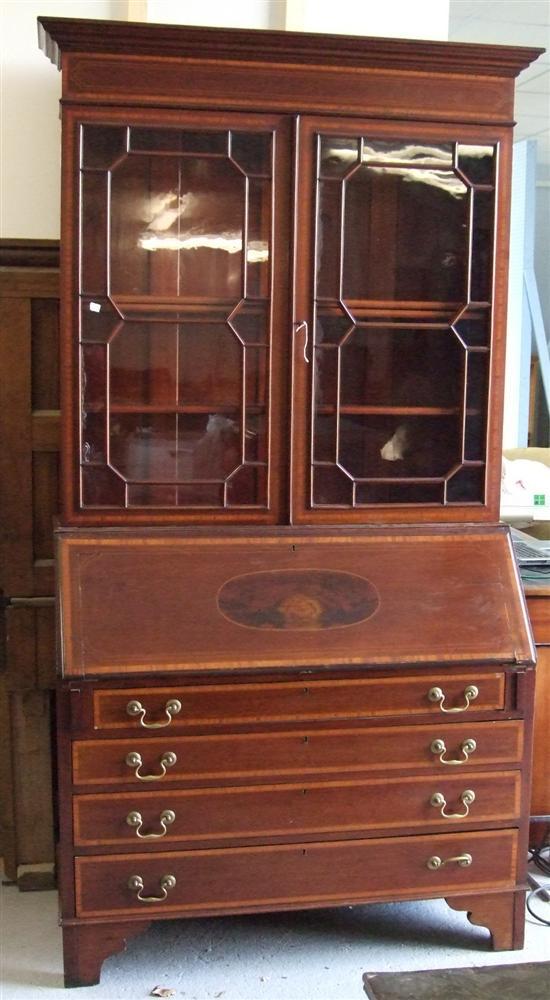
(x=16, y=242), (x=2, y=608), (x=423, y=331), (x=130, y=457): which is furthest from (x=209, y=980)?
(x=16, y=242)

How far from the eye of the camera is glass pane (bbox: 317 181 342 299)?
6.79ft

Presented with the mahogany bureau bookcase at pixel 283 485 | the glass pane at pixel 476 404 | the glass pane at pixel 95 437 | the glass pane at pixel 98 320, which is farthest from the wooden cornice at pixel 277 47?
the glass pane at pixel 95 437

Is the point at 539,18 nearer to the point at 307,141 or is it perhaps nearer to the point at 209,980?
the point at 307,141

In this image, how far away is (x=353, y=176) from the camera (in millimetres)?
2076

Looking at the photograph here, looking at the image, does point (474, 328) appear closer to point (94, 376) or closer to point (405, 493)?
point (405, 493)

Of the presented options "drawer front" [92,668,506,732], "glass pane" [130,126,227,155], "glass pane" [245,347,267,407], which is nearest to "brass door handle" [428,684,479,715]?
"drawer front" [92,668,506,732]

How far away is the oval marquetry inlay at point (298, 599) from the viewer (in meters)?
2.00

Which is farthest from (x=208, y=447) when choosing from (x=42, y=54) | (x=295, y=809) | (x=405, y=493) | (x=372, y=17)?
(x=372, y=17)

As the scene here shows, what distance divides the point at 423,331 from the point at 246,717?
0.95 meters

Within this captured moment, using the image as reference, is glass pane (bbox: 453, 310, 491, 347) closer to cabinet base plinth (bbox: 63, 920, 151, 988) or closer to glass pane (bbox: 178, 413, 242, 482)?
glass pane (bbox: 178, 413, 242, 482)

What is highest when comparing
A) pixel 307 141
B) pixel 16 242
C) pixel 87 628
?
pixel 307 141

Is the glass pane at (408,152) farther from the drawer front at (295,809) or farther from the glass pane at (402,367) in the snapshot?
the drawer front at (295,809)

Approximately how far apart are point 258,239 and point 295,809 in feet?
4.04

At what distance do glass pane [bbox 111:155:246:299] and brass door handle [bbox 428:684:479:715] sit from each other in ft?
3.17
